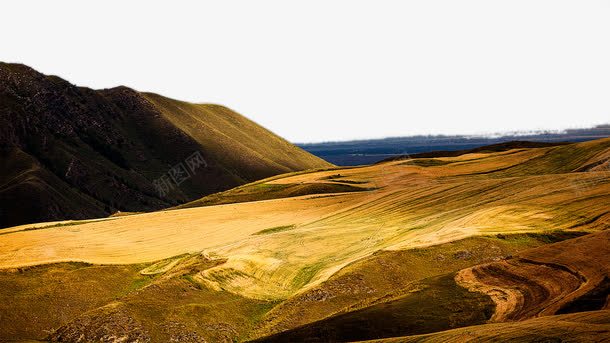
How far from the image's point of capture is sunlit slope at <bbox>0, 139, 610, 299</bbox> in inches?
2559

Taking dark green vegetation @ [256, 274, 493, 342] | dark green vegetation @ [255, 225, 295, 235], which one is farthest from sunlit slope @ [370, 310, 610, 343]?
dark green vegetation @ [255, 225, 295, 235]

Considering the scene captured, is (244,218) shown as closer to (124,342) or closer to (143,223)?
(143,223)

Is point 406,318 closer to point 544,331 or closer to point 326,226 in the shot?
point 544,331

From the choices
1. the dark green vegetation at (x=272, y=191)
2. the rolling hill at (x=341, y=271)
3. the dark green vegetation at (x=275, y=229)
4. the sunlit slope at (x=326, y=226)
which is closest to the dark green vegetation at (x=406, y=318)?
the rolling hill at (x=341, y=271)

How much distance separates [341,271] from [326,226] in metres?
21.6

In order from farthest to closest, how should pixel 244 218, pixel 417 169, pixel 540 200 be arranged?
1. pixel 417 169
2. pixel 244 218
3. pixel 540 200

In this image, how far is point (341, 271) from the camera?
60156mm

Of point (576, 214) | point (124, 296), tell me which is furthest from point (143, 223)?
point (576, 214)

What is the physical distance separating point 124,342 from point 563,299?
2805cm

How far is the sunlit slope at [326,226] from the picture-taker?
65.0 m

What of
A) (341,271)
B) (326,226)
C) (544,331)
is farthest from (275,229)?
(544,331)

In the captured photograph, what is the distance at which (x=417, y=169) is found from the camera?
123062 mm

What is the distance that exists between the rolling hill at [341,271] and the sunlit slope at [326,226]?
255 millimetres

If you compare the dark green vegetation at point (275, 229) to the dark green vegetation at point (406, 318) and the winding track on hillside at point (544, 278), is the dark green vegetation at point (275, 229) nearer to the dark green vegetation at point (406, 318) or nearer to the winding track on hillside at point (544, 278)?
the winding track on hillside at point (544, 278)
